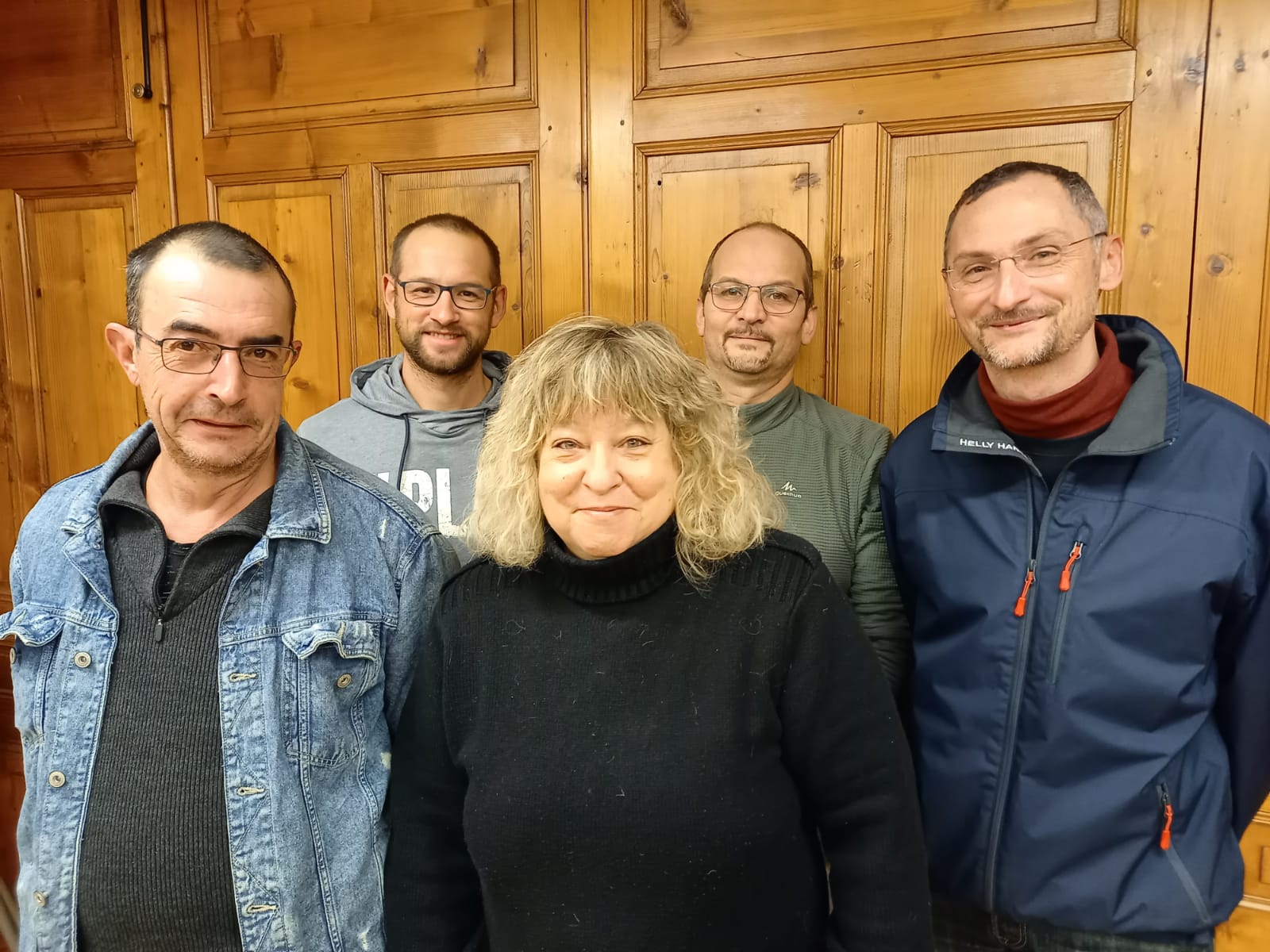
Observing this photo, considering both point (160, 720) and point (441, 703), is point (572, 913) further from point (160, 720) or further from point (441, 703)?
point (160, 720)

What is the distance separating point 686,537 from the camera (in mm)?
1109

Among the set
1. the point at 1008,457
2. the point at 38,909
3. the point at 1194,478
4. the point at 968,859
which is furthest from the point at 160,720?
the point at 1194,478

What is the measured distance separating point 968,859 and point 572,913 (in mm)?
653

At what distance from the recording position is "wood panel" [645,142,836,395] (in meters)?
1.99

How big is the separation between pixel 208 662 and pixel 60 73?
2.27 meters

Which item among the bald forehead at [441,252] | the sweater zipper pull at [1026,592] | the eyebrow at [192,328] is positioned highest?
the bald forehead at [441,252]

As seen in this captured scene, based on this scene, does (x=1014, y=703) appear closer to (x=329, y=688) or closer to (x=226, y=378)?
(x=329, y=688)

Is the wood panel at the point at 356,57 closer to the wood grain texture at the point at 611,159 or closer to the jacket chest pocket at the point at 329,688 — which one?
the wood grain texture at the point at 611,159

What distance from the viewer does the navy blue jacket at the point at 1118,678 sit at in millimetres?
1220

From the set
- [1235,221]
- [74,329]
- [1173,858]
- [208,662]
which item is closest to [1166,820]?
[1173,858]

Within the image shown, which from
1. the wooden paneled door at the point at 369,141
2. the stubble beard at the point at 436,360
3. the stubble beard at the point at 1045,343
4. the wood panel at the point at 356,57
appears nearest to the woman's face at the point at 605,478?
the stubble beard at the point at 1045,343

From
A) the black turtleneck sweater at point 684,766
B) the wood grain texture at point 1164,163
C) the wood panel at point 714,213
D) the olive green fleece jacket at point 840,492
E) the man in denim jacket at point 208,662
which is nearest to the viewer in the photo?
the black turtleneck sweater at point 684,766

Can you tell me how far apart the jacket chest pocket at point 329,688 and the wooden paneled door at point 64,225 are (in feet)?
5.91

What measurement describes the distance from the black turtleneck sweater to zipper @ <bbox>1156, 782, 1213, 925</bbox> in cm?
42
